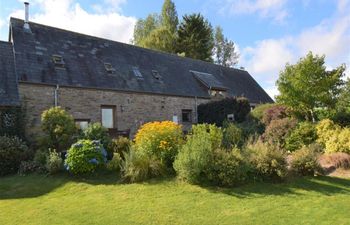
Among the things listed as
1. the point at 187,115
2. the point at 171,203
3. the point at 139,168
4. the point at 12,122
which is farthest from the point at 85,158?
the point at 187,115

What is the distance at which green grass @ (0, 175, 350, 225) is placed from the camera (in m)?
6.54

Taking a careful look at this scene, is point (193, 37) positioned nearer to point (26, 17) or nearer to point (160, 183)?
point (26, 17)

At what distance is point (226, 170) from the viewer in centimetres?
847

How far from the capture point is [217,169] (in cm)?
856

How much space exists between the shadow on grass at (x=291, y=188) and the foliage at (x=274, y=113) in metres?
8.58

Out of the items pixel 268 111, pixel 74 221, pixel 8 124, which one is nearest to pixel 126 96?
pixel 8 124

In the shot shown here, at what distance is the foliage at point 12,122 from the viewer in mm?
14867

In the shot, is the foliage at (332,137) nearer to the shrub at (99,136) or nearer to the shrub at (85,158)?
the shrub at (99,136)

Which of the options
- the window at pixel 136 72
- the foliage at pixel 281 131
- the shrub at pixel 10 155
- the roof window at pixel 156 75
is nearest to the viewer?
the shrub at pixel 10 155

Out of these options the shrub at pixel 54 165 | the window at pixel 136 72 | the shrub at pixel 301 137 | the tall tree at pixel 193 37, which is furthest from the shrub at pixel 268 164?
the tall tree at pixel 193 37

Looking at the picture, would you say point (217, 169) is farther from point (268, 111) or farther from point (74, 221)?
point (268, 111)

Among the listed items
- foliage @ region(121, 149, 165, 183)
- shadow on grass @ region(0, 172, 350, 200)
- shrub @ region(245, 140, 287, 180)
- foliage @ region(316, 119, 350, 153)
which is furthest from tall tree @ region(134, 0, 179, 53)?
shrub @ region(245, 140, 287, 180)

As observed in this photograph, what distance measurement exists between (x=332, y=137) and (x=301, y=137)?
163cm

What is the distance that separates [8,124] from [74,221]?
10044 mm
